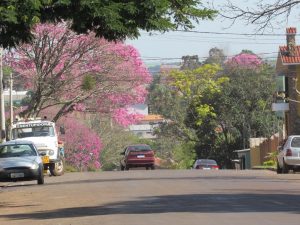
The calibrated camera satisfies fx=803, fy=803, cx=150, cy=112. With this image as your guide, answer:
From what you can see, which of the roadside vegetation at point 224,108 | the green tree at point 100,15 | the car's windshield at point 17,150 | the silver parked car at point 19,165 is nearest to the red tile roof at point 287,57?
the roadside vegetation at point 224,108

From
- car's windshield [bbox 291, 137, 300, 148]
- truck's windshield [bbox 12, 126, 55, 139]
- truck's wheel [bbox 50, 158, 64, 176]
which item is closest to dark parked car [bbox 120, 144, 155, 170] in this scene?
truck's wheel [bbox 50, 158, 64, 176]

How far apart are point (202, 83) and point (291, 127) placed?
1496cm

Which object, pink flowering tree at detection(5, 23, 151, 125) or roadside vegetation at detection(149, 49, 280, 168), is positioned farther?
roadside vegetation at detection(149, 49, 280, 168)

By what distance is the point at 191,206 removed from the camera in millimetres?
17344

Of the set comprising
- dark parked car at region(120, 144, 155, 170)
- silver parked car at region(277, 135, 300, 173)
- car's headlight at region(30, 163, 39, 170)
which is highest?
car's headlight at region(30, 163, 39, 170)

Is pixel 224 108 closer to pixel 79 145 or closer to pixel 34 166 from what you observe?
pixel 79 145

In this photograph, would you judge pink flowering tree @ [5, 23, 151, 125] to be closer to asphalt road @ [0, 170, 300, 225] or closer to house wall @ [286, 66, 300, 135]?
house wall @ [286, 66, 300, 135]

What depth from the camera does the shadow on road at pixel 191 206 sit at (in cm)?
1655

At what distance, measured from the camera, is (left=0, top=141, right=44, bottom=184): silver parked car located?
94.1ft

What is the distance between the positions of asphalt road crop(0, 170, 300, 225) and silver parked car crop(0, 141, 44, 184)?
258 centimetres

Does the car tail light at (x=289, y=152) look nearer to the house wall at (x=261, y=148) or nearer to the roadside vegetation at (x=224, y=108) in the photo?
the house wall at (x=261, y=148)

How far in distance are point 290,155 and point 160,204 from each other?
1675 centimetres

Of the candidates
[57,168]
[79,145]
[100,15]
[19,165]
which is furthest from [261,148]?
[100,15]

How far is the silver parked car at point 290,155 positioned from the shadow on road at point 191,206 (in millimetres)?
13759
